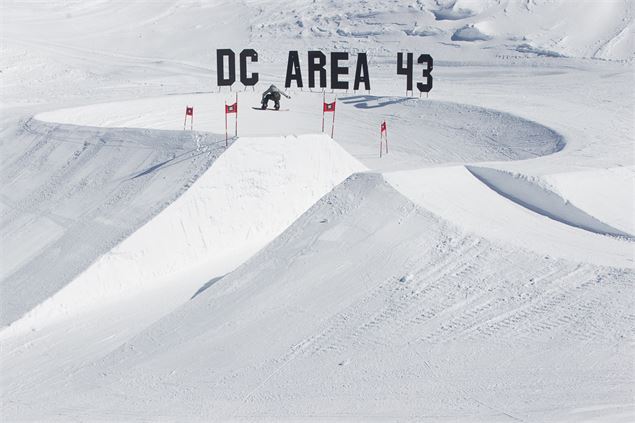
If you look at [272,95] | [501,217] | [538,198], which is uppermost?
[272,95]

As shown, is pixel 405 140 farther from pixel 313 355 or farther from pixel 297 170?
pixel 313 355

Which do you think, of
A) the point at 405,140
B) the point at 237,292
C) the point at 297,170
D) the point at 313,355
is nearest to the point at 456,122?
the point at 405,140

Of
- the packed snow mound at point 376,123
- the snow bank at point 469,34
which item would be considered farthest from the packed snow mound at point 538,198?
the snow bank at point 469,34

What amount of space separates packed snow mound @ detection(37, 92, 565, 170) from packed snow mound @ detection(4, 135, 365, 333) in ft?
14.5

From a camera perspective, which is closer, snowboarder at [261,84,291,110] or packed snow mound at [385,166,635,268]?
packed snow mound at [385,166,635,268]

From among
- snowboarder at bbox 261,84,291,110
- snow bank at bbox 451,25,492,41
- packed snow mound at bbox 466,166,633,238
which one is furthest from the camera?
snow bank at bbox 451,25,492,41

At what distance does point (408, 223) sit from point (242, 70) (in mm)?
15705

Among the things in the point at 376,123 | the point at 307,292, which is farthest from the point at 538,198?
the point at 376,123

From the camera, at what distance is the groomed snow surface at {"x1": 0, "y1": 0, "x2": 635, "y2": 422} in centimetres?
1095

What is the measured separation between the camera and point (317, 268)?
46.1 ft

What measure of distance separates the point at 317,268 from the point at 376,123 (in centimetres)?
1391

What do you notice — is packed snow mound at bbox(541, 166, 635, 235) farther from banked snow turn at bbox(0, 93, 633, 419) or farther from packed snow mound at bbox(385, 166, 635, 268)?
banked snow turn at bbox(0, 93, 633, 419)

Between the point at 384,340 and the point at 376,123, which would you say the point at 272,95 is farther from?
the point at 384,340

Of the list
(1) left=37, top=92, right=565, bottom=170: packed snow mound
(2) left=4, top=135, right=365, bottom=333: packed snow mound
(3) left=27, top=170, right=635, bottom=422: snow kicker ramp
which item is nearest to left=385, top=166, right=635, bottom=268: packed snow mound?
(3) left=27, top=170, right=635, bottom=422: snow kicker ramp
